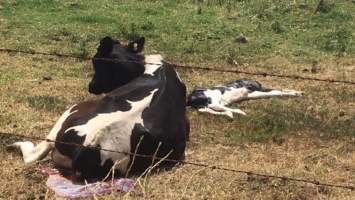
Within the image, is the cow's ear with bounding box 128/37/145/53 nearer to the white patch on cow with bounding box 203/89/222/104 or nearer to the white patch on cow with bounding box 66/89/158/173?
the white patch on cow with bounding box 203/89/222/104

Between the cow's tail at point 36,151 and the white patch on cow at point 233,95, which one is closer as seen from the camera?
the cow's tail at point 36,151

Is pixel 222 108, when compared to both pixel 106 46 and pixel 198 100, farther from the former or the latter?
pixel 106 46

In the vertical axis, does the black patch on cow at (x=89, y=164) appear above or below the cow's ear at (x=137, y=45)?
below

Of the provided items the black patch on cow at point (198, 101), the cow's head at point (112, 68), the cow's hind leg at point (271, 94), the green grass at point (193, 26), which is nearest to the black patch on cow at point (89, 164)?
the cow's head at point (112, 68)

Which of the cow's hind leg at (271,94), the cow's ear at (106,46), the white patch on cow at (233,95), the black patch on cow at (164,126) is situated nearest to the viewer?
the black patch on cow at (164,126)

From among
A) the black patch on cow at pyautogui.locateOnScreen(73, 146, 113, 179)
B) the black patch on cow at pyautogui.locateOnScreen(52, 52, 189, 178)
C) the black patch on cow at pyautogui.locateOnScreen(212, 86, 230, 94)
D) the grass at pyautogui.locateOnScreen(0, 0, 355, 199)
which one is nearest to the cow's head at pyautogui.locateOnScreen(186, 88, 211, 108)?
the grass at pyautogui.locateOnScreen(0, 0, 355, 199)

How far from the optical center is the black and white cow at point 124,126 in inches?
236

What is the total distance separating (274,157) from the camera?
7078mm

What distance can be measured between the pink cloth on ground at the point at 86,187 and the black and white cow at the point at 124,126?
0.37 ft

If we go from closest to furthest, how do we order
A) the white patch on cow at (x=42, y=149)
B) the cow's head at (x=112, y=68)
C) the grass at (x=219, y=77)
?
the grass at (x=219, y=77), the white patch on cow at (x=42, y=149), the cow's head at (x=112, y=68)

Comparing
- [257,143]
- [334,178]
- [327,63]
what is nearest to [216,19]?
[327,63]

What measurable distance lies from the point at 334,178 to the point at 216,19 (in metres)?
7.60

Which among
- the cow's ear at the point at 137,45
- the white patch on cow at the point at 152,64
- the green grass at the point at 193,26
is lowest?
the green grass at the point at 193,26

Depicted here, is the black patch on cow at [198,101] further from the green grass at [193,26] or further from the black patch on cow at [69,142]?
the black patch on cow at [69,142]
